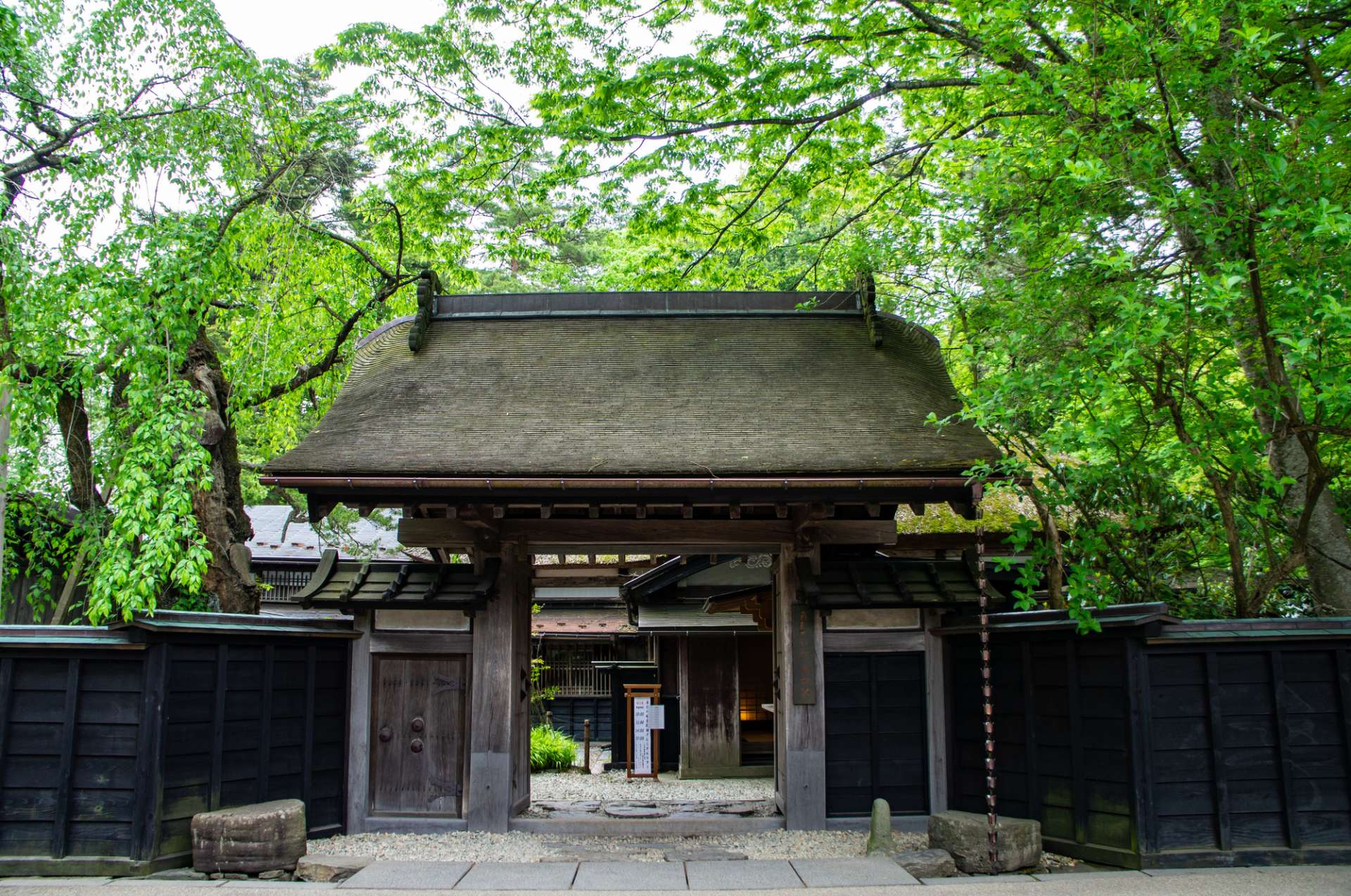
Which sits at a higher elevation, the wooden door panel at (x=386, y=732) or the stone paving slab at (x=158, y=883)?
the wooden door panel at (x=386, y=732)

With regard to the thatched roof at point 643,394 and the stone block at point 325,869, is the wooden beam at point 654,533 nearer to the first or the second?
the thatched roof at point 643,394

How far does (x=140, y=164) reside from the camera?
7.70 m

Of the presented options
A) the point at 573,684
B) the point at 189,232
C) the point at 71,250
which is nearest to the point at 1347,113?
the point at 189,232

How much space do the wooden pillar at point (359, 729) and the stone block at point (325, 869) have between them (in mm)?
1292

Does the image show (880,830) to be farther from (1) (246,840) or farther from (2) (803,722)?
(1) (246,840)

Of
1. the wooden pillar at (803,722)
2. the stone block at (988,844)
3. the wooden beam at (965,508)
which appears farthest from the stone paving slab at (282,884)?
the wooden beam at (965,508)

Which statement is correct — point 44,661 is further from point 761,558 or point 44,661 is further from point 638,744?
point 638,744

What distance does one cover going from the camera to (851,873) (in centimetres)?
641

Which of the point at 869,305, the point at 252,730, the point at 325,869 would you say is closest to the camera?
the point at 325,869

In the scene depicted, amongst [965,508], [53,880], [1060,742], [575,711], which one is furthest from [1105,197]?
[575,711]

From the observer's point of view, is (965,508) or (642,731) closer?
Answer: (965,508)

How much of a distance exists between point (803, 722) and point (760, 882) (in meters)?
2.10

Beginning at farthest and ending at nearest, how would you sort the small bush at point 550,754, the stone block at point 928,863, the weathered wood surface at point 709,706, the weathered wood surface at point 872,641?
1. the small bush at point 550,754
2. the weathered wood surface at point 709,706
3. the weathered wood surface at point 872,641
4. the stone block at point 928,863

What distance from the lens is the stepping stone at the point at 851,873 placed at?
20.3ft
